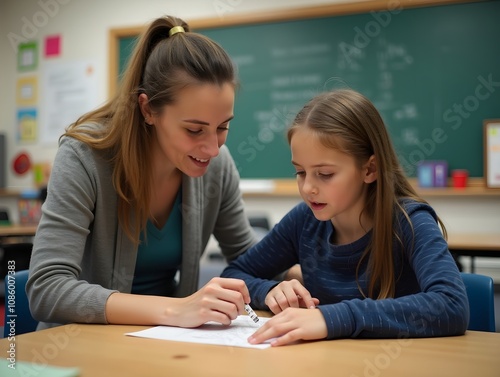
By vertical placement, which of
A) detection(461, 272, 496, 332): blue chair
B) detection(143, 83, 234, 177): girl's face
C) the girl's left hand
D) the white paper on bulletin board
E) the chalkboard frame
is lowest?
detection(461, 272, 496, 332): blue chair

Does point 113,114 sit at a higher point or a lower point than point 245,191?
higher

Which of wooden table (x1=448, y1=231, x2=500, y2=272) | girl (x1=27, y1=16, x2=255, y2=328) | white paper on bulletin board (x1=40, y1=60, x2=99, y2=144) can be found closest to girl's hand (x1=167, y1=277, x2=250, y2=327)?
girl (x1=27, y1=16, x2=255, y2=328)

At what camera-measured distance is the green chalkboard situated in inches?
136

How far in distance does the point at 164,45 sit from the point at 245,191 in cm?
275

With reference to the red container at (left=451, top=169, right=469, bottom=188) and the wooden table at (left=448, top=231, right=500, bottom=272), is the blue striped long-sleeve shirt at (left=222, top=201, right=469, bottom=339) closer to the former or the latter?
the wooden table at (left=448, top=231, right=500, bottom=272)

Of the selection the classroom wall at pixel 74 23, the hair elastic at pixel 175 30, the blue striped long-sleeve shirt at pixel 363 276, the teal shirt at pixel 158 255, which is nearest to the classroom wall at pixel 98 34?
the classroom wall at pixel 74 23

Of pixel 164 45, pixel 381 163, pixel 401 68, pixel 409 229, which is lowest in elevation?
pixel 409 229

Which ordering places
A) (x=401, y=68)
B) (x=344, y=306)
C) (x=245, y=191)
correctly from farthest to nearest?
(x=245, y=191)
(x=401, y=68)
(x=344, y=306)

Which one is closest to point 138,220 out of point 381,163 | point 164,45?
point 164,45

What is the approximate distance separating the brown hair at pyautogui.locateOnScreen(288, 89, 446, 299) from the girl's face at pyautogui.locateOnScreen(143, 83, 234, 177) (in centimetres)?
18

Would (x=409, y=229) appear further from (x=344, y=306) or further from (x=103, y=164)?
(x=103, y=164)

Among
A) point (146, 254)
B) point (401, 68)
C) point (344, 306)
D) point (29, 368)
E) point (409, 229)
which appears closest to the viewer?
point (29, 368)

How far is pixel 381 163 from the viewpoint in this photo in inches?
48.5

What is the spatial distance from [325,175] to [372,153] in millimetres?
131
